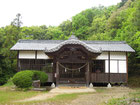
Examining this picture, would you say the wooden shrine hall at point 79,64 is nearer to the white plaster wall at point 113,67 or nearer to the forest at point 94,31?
the white plaster wall at point 113,67

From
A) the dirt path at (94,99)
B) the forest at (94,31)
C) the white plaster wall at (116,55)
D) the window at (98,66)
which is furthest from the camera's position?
the forest at (94,31)

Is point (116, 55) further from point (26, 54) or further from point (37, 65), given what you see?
point (26, 54)

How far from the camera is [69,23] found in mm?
59000

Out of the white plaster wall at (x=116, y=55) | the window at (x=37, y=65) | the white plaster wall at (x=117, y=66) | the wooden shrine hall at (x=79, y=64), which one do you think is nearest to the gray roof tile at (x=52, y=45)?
the wooden shrine hall at (x=79, y=64)

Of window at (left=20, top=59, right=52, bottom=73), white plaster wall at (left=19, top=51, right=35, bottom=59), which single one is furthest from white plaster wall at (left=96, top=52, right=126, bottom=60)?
white plaster wall at (left=19, top=51, right=35, bottom=59)

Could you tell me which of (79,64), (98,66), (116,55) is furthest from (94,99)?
(116,55)

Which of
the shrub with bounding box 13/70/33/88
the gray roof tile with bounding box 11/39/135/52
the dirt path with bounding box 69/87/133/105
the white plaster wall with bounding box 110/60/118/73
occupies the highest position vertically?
the gray roof tile with bounding box 11/39/135/52

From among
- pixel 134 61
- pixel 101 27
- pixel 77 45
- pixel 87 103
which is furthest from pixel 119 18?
pixel 87 103

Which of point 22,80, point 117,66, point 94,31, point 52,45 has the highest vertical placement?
point 94,31

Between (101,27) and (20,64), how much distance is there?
31833mm

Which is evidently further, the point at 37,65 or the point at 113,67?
the point at 37,65

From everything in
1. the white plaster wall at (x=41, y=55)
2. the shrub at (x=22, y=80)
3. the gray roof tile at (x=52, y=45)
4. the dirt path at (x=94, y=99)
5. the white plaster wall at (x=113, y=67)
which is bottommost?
the dirt path at (x=94, y=99)

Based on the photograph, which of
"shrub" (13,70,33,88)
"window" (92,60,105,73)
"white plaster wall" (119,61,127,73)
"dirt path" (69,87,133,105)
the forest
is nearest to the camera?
"dirt path" (69,87,133,105)

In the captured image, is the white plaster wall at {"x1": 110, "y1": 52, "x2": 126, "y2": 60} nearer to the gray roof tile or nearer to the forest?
the gray roof tile
